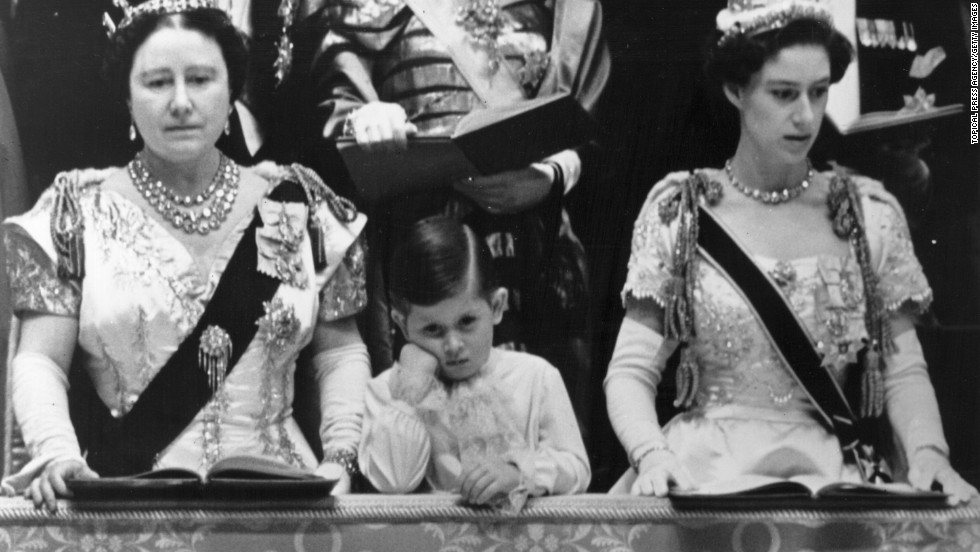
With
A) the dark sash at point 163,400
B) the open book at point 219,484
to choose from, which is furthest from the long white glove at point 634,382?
the dark sash at point 163,400

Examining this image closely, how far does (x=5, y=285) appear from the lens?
377 centimetres

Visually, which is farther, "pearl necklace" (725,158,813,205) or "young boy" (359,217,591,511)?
"pearl necklace" (725,158,813,205)

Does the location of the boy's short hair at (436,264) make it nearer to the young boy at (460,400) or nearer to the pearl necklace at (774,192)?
the young boy at (460,400)

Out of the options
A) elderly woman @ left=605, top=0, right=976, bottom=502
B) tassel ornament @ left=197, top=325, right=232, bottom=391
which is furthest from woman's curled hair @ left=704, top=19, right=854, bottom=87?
tassel ornament @ left=197, top=325, right=232, bottom=391

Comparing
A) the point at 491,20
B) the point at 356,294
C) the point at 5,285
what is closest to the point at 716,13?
the point at 491,20

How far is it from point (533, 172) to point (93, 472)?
1.48 metres

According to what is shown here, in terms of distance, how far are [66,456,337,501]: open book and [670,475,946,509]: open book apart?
1.01 meters

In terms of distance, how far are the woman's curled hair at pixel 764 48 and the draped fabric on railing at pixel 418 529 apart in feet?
4.02

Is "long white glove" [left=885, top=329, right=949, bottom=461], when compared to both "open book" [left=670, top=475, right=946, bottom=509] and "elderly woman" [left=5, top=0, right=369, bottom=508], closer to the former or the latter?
"open book" [left=670, top=475, right=946, bottom=509]

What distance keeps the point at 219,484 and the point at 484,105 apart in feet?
4.20

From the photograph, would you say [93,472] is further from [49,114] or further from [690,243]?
[690,243]

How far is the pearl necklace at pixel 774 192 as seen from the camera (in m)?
3.79

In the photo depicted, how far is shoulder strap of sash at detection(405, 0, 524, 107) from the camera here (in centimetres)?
377

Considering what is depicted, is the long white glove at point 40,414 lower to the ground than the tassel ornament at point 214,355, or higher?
lower
